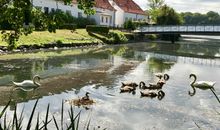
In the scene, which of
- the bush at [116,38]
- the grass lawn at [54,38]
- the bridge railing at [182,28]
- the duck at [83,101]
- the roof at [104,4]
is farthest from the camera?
the roof at [104,4]

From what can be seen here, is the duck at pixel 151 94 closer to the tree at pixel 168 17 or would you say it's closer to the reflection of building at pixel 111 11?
the reflection of building at pixel 111 11

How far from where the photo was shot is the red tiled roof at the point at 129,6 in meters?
97.7

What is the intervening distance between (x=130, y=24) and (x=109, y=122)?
6792cm

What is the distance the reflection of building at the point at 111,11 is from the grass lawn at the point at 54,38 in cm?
884

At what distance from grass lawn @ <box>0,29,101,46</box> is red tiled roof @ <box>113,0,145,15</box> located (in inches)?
1274

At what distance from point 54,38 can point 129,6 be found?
52.4 m

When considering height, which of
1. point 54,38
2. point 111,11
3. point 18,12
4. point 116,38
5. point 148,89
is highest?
point 111,11

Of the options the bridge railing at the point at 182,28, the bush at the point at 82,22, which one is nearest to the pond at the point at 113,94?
the bridge railing at the point at 182,28

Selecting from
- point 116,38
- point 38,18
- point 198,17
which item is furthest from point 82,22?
point 198,17

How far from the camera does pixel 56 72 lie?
96.2 feet

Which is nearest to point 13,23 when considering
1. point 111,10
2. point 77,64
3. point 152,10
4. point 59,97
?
point 59,97

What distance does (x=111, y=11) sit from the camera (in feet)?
291

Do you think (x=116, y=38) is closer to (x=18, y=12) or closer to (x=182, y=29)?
(x=182, y=29)

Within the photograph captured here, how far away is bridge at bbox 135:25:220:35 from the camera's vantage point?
63688 millimetres
